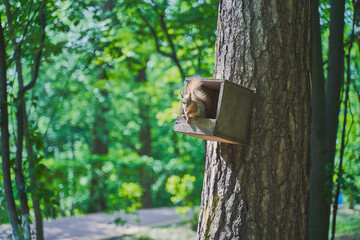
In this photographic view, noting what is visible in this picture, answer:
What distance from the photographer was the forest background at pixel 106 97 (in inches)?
151

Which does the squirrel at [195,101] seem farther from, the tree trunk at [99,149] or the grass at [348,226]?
the tree trunk at [99,149]

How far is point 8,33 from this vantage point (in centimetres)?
Result: 343

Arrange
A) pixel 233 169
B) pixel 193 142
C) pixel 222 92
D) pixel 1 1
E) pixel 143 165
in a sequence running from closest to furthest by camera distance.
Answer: pixel 222 92 < pixel 233 169 < pixel 1 1 < pixel 143 165 < pixel 193 142

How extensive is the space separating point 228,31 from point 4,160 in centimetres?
188

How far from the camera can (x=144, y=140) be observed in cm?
1245

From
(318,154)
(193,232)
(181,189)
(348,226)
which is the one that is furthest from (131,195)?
(318,154)

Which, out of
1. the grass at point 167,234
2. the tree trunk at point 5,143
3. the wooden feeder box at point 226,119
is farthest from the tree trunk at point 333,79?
the tree trunk at point 5,143

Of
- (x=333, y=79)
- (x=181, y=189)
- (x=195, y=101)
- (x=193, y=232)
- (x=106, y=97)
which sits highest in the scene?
(x=106, y=97)

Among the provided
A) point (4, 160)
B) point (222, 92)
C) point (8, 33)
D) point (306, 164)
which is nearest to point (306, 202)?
point (306, 164)

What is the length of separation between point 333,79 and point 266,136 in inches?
67.6

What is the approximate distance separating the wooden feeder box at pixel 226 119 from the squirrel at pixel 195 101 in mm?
31

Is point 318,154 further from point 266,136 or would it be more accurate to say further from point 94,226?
point 94,226

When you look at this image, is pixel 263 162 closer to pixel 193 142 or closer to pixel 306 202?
pixel 306 202

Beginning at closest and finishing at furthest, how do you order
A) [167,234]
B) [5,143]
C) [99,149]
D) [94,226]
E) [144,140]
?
[5,143], [167,234], [94,226], [99,149], [144,140]
